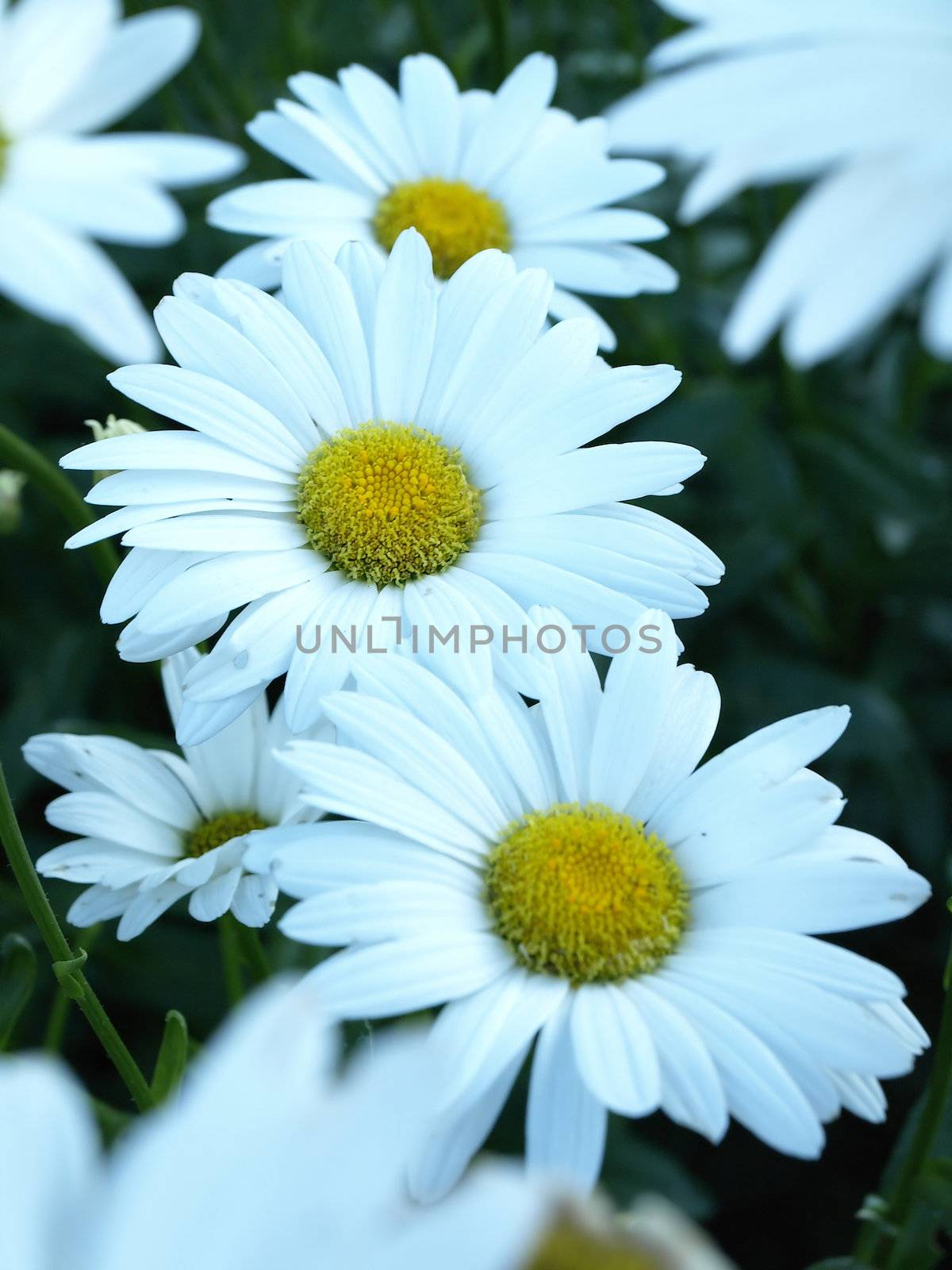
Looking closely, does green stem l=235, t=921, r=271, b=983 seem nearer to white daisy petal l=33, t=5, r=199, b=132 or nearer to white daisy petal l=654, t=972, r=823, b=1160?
white daisy petal l=654, t=972, r=823, b=1160

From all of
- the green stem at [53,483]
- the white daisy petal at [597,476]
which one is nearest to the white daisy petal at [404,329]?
the white daisy petal at [597,476]

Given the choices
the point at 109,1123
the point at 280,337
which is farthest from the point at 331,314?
the point at 109,1123

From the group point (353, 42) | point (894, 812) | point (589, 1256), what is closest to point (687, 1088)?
point (589, 1256)

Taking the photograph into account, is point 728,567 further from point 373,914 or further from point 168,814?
point 373,914

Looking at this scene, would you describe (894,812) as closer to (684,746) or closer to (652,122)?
(684,746)

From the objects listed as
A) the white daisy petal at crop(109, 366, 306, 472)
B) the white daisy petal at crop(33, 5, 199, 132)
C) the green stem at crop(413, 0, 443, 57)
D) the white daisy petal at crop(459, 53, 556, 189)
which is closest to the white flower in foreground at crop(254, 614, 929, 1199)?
the white daisy petal at crop(109, 366, 306, 472)

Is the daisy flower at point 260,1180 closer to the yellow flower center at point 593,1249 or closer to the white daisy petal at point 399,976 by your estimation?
the yellow flower center at point 593,1249

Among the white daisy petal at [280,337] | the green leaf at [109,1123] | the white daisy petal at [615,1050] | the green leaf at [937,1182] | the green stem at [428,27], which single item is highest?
the green stem at [428,27]
